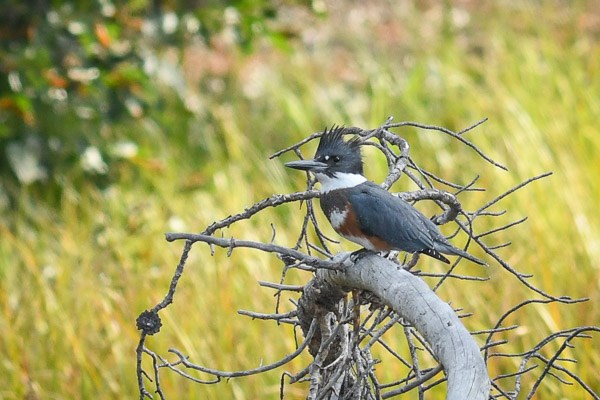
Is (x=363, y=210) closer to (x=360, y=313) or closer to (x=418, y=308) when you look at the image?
(x=360, y=313)

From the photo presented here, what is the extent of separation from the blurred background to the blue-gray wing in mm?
1266

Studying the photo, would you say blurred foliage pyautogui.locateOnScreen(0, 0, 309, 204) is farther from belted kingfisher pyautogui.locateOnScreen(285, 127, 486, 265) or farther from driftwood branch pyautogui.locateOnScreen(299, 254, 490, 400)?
driftwood branch pyautogui.locateOnScreen(299, 254, 490, 400)

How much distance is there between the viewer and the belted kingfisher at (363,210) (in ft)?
7.95

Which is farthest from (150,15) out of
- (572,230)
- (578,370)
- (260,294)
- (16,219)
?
(578,370)

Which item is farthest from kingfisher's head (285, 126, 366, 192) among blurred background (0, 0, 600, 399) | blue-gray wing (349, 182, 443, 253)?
blurred background (0, 0, 600, 399)

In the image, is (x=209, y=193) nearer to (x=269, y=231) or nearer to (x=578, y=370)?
(x=269, y=231)

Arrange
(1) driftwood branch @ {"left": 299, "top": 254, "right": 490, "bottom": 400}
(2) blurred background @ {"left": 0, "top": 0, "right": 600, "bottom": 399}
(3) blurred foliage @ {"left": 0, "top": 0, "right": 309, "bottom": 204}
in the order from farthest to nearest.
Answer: (3) blurred foliage @ {"left": 0, "top": 0, "right": 309, "bottom": 204} < (2) blurred background @ {"left": 0, "top": 0, "right": 600, "bottom": 399} < (1) driftwood branch @ {"left": 299, "top": 254, "right": 490, "bottom": 400}

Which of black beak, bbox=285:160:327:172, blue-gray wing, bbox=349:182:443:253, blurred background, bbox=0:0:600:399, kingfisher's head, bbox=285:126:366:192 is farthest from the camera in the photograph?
blurred background, bbox=0:0:600:399

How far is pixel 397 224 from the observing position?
2.42m

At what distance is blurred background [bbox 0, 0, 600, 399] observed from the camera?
4020 millimetres

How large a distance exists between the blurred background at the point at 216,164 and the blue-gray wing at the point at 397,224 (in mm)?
1266

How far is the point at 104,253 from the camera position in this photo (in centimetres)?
481

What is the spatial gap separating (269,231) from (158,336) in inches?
47.9

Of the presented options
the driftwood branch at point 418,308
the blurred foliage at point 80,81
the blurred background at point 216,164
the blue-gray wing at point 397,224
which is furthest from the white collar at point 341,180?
the blurred foliage at point 80,81
